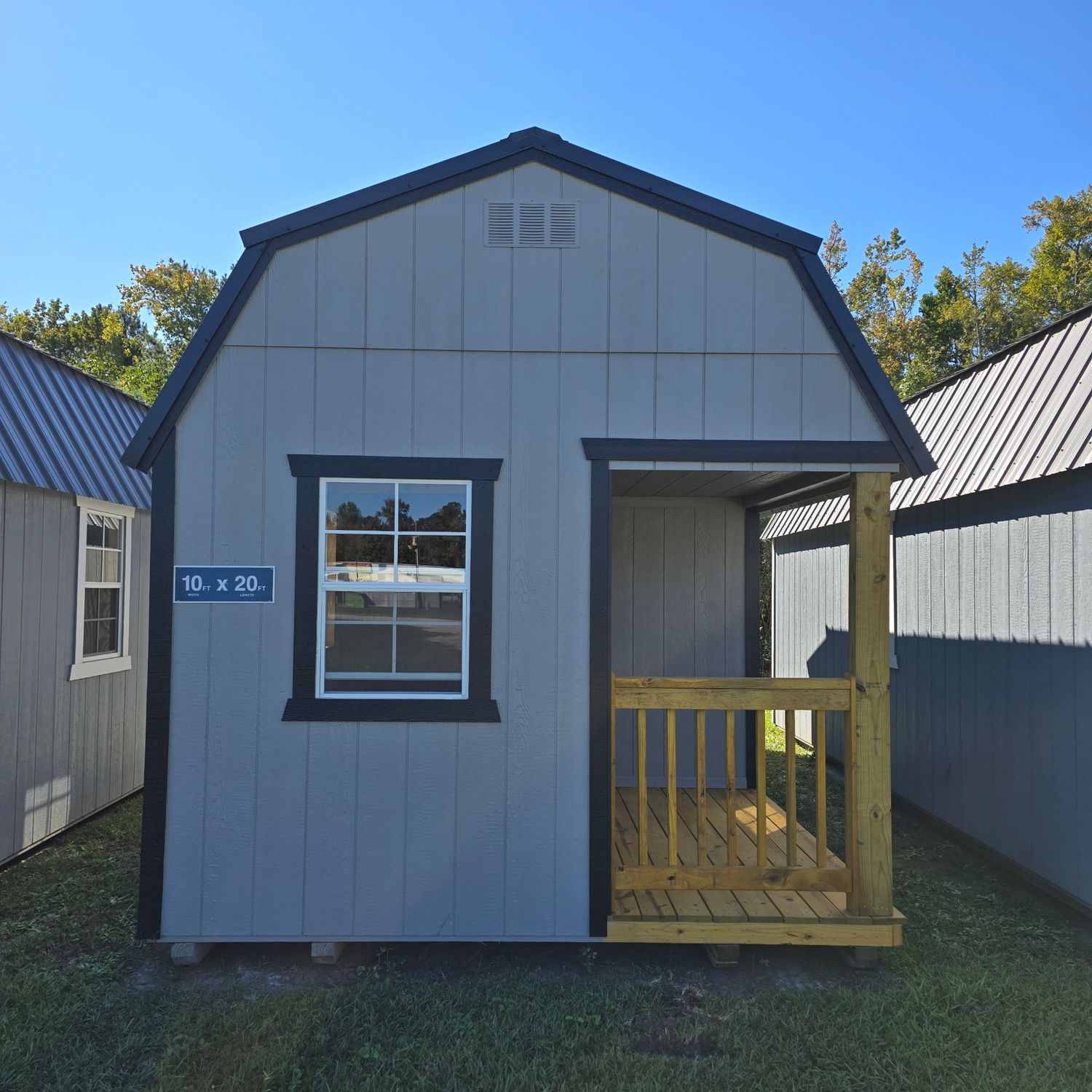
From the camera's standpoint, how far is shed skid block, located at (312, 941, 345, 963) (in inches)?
158

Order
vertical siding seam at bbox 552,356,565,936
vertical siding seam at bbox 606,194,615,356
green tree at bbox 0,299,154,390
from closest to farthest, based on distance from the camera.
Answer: vertical siding seam at bbox 552,356,565,936 → vertical siding seam at bbox 606,194,615,356 → green tree at bbox 0,299,154,390

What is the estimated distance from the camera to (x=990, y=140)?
19.7 m

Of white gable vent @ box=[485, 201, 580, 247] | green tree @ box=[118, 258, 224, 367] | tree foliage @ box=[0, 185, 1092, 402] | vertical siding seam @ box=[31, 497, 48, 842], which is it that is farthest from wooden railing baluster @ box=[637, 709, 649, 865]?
green tree @ box=[118, 258, 224, 367]

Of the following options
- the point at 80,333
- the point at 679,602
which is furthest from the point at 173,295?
the point at 679,602

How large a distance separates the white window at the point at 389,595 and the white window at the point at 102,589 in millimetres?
3109

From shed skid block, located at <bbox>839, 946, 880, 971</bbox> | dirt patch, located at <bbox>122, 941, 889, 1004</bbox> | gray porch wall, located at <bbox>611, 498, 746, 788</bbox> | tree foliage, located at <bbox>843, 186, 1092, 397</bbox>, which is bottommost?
dirt patch, located at <bbox>122, 941, 889, 1004</bbox>

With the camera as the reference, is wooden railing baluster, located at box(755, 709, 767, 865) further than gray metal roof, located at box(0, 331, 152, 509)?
No

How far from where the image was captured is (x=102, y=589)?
6.64m

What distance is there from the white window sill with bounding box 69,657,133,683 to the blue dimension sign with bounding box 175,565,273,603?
8.89ft

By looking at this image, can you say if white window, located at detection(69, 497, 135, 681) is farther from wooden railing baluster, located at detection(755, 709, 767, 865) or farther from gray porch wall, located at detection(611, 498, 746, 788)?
wooden railing baluster, located at detection(755, 709, 767, 865)

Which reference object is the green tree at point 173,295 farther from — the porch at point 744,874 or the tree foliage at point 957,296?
the porch at point 744,874

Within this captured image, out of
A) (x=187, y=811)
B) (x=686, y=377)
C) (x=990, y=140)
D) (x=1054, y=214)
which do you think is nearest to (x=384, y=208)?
(x=686, y=377)

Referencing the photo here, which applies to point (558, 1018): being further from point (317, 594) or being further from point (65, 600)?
point (65, 600)

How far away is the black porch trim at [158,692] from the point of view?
4047 millimetres
